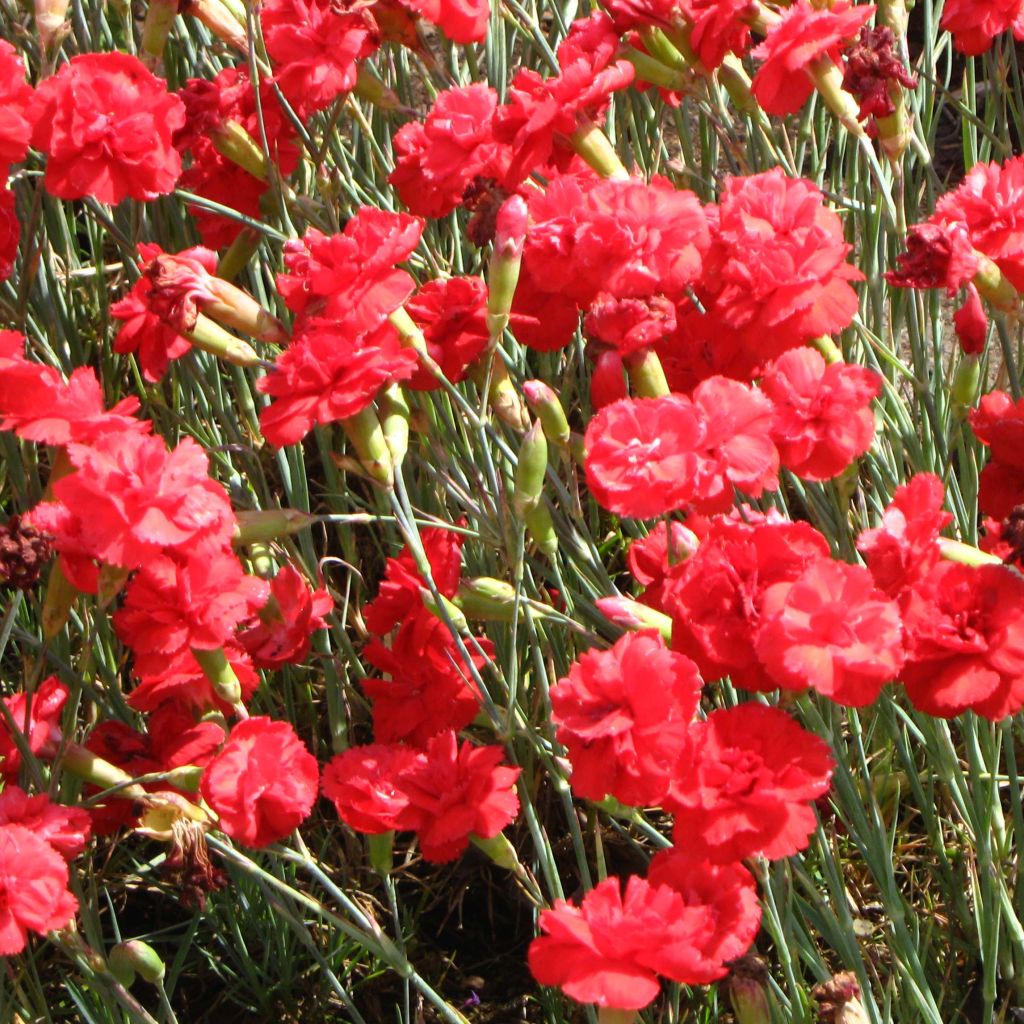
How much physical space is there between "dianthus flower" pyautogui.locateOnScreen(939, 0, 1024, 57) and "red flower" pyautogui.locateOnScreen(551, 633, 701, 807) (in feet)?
2.13

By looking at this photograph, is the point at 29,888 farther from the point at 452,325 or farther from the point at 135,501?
the point at 452,325

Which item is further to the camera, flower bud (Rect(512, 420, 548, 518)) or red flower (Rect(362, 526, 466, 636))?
red flower (Rect(362, 526, 466, 636))

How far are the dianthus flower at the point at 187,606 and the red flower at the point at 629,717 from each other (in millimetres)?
244

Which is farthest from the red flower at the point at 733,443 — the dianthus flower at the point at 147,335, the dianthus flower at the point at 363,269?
the dianthus flower at the point at 147,335

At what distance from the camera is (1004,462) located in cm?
90

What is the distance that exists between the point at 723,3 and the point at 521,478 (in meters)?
0.43

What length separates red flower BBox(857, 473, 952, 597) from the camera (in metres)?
0.78

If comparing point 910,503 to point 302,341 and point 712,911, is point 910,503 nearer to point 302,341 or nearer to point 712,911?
point 712,911

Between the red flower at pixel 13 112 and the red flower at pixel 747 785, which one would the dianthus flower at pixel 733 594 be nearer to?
the red flower at pixel 747 785

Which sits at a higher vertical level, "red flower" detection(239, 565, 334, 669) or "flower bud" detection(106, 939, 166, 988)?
"red flower" detection(239, 565, 334, 669)

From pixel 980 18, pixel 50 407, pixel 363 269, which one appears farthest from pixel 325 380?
pixel 980 18

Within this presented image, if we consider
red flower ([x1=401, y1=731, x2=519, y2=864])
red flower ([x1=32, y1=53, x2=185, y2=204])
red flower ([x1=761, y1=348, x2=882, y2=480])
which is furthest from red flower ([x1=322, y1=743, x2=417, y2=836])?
red flower ([x1=32, y1=53, x2=185, y2=204])

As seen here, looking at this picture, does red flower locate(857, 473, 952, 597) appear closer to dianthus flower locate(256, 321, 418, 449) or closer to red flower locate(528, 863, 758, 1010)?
red flower locate(528, 863, 758, 1010)

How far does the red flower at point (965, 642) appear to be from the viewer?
75 cm
